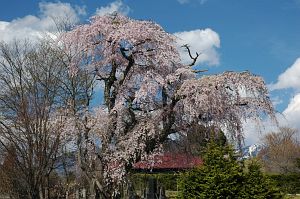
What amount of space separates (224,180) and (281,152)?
46.9 meters

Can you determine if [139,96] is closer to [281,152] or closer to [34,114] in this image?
[34,114]

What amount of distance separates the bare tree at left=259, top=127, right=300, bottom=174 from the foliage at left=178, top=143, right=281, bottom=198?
33.2 meters

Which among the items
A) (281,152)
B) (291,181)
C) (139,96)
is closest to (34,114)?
(139,96)

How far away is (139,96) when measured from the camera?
1372 centimetres

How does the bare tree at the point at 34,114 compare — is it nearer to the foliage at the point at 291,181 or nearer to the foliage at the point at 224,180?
the foliage at the point at 224,180

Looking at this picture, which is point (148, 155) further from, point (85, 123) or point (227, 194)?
point (227, 194)

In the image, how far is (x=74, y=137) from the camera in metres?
14.7

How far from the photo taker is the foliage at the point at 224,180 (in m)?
11.6

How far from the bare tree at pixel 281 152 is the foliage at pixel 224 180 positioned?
33.2 m

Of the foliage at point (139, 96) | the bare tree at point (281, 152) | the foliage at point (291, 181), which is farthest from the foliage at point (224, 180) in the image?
the bare tree at point (281, 152)

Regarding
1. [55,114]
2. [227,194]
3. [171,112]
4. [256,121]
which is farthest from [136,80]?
[227,194]

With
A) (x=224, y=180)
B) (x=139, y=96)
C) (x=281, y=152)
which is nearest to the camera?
(x=224, y=180)

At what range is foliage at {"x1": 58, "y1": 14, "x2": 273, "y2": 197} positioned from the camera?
1329 cm

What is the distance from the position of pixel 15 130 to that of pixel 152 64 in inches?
213
